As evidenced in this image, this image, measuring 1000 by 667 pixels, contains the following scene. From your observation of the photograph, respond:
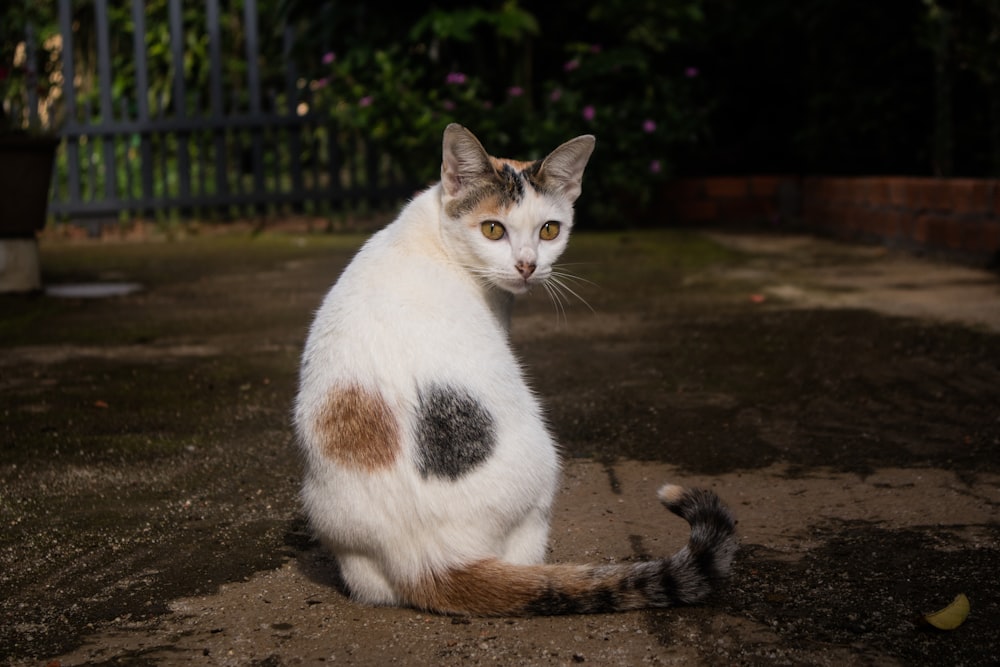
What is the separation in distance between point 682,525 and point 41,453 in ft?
6.66

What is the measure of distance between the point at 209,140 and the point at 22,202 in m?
5.00

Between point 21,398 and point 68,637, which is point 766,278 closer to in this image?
point 21,398

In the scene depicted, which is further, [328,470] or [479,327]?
[479,327]

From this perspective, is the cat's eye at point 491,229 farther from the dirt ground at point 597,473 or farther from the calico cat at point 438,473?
the dirt ground at point 597,473

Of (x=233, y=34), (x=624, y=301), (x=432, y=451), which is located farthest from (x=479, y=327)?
(x=233, y=34)

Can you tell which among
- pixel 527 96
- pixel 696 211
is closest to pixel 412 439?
pixel 527 96

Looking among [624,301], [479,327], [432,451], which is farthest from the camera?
[624,301]

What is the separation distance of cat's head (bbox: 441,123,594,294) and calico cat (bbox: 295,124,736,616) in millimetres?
165

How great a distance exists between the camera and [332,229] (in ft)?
34.2

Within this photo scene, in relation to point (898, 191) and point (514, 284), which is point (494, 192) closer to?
point (514, 284)

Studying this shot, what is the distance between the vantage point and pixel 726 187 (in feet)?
33.3

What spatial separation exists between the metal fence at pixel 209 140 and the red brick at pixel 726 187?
286cm

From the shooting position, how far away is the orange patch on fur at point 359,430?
2193 mm

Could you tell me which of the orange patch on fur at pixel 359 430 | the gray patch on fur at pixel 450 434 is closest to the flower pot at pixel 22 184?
the orange patch on fur at pixel 359 430
